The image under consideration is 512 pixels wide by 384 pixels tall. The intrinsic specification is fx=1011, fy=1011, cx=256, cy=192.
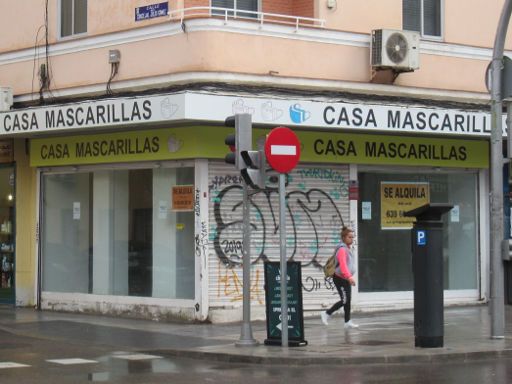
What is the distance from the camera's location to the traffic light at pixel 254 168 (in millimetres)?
14094

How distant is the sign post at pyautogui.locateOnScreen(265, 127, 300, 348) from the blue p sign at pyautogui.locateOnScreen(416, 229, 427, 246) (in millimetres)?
1873

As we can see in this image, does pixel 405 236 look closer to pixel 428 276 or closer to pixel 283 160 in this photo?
pixel 428 276

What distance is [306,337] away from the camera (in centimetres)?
1549

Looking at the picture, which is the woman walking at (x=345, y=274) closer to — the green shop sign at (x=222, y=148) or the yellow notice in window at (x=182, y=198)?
the green shop sign at (x=222, y=148)

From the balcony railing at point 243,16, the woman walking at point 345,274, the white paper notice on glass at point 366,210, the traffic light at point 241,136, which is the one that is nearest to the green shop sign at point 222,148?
the white paper notice on glass at point 366,210

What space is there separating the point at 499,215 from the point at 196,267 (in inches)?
222

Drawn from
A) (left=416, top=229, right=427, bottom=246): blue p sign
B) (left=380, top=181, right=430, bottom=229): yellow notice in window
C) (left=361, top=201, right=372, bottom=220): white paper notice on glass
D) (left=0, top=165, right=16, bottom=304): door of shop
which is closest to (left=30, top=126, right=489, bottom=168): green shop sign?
(left=380, top=181, right=430, bottom=229): yellow notice in window

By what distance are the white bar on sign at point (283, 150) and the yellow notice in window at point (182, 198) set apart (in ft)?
14.7

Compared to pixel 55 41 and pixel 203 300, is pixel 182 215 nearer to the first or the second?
pixel 203 300

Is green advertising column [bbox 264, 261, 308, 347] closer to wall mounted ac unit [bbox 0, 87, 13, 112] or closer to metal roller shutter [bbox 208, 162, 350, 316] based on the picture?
metal roller shutter [bbox 208, 162, 350, 316]

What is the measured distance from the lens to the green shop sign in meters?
17.9

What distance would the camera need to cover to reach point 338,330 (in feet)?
54.4

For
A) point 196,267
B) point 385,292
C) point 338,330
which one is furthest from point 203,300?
point 385,292

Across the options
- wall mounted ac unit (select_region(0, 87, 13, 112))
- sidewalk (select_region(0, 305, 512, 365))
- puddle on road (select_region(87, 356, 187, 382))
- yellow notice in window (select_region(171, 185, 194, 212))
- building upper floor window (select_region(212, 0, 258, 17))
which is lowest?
puddle on road (select_region(87, 356, 187, 382))
